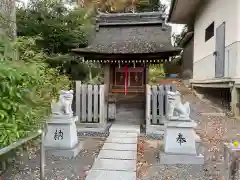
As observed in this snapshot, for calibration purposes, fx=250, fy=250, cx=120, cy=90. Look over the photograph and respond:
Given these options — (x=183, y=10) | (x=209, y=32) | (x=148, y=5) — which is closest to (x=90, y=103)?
(x=209, y=32)

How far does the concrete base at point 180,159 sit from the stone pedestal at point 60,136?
1.89 metres

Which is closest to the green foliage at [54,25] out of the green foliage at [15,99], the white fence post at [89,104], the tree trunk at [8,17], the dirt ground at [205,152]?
the white fence post at [89,104]

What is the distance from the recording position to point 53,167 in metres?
4.69

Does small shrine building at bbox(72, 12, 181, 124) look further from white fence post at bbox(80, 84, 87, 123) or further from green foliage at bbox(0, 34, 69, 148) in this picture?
green foliage at bbox(0, 34, 69, 148)

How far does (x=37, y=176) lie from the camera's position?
4.22 metres

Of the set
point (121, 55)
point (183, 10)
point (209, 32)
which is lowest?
point (121, 55)

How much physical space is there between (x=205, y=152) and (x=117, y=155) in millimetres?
1986

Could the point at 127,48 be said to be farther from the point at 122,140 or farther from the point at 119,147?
the point at 119,147

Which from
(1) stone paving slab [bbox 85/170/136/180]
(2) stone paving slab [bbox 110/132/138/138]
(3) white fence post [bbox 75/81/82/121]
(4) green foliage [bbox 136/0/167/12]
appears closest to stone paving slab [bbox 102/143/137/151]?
(2) stone paving slab [bbox 110/132/138/138]

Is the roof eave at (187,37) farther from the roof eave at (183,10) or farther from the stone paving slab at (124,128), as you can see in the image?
the stone paving slab at (124,128)

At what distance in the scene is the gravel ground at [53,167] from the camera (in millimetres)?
4223

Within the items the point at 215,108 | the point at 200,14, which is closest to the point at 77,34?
the point at 200,14

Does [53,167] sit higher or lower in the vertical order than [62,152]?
lower

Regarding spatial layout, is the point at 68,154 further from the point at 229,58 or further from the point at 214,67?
the point at 214,67
